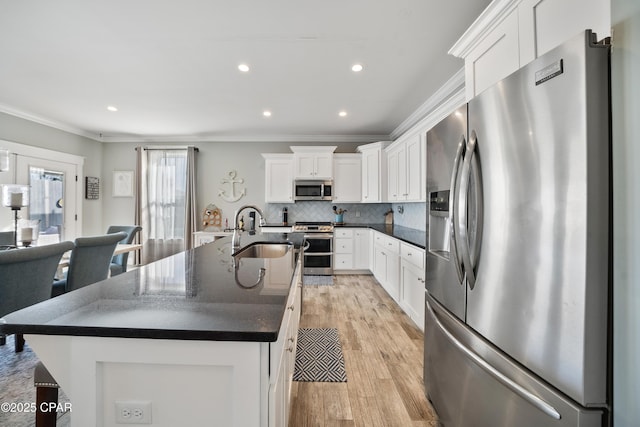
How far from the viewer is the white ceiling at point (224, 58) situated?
198 centimetres

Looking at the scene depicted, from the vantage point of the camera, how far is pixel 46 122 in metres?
4.41

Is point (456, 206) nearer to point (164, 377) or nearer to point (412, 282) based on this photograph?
point (164, 377)

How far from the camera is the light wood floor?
160cm

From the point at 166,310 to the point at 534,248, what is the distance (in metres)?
1.23

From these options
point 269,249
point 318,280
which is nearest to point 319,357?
point 269,249

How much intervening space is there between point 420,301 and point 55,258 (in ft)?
10.2

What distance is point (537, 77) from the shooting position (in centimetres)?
90

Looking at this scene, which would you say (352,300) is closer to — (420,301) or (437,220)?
(420,301)

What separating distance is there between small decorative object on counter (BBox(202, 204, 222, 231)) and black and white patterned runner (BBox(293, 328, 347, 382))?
3.50m

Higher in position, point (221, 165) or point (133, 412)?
point (221, 165)

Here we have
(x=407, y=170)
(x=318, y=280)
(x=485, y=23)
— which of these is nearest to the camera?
(x=485, y=23)

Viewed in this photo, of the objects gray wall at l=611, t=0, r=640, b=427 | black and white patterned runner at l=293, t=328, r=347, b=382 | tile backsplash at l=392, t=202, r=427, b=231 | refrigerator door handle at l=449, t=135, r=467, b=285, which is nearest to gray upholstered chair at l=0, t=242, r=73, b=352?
black and white patterned runner at l=293, t=328, r=347, b=382

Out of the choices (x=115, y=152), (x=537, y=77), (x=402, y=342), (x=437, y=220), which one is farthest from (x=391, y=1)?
(x=115, y=152)

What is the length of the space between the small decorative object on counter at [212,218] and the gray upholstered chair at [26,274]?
11.0ft
